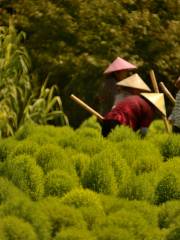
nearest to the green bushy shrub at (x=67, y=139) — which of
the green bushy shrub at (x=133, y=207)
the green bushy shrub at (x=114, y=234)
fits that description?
the green bushy shrub at (x=133, y=207)

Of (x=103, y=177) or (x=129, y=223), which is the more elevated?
(x=129, y=223)

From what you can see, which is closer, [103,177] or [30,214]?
[30,214]

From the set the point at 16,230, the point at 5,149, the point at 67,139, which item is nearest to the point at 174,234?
the point at 16,230

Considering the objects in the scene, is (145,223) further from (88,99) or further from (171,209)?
(88,99)

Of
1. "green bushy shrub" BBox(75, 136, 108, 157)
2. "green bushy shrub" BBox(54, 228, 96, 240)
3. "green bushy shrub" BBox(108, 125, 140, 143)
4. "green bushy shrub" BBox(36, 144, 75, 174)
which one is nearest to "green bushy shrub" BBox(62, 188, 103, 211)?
"green bushy shrub" BBox(54, 228, 96, 240)

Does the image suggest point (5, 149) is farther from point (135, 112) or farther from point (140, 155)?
point (135, 112)

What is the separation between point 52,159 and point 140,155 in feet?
2.04

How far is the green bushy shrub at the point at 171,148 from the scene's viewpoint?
6.27 meters

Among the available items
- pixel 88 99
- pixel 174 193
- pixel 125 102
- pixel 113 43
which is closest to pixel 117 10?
pixel 113 43

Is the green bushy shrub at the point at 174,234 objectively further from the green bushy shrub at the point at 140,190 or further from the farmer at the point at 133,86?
the farmer at the point at 133,86

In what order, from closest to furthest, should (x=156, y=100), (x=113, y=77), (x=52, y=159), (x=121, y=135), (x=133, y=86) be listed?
(x=52, y=159) < (x=121, y=135) < (x=156, y=100) < (x=133, y=86) < (x=113, y=77)

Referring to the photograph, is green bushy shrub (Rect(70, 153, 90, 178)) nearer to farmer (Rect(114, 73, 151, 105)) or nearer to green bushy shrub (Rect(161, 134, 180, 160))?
green bushy shrub (Rect(161, 134, 180, 160))

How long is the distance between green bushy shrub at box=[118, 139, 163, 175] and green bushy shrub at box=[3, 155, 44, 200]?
2.20ft

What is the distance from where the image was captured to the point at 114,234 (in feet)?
12.9
